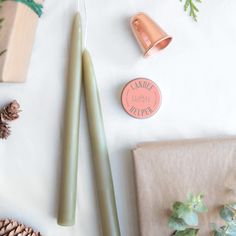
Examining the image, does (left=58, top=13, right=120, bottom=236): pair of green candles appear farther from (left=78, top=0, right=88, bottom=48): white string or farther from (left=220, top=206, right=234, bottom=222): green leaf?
(left=220, top=206, right=234, bottom=222): green leaf

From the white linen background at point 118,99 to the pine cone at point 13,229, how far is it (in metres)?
0.02

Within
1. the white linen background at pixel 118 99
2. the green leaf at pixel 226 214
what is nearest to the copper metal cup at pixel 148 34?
Result: the white linen background at pixel 118 99

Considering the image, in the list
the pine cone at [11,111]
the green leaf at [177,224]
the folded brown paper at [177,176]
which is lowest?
the green leaf at [177,224]

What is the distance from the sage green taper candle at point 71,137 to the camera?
1.65 ft

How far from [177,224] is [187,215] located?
2 cm

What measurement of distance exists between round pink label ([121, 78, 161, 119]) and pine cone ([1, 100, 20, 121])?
17 centimetres

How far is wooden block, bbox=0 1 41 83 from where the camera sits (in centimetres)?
46

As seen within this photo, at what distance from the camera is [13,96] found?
20.8 inches

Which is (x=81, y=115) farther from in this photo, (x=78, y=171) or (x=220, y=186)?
(x=220, y=186)

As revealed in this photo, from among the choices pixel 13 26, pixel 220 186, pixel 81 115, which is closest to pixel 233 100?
pixel 220 186

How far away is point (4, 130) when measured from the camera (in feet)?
1.70

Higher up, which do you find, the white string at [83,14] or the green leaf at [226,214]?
the white string at [83,14]

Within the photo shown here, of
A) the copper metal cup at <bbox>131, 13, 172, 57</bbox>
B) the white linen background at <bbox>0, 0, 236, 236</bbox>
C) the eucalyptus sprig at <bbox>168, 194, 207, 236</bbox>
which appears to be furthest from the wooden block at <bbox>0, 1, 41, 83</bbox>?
the eucalyptus sprig at <bbox>168, 194, 207, 236</bbox>

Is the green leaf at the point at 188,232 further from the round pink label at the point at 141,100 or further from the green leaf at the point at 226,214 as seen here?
the round pink label at the point at 141,100
